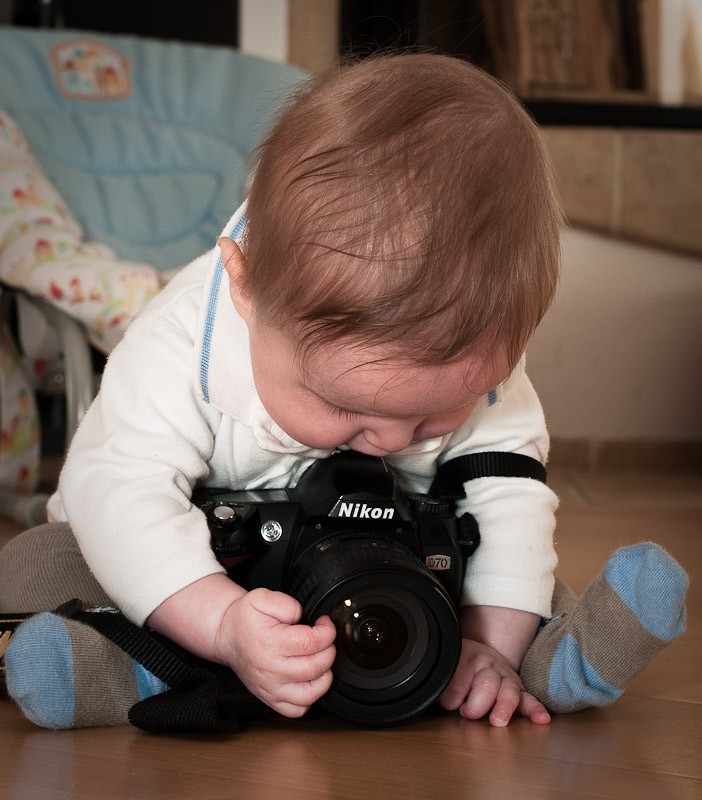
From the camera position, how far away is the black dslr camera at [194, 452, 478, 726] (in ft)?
2.47

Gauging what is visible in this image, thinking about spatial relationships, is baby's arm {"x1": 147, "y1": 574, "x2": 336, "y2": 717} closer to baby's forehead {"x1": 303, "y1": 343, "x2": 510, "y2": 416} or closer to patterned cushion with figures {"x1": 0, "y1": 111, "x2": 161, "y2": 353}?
baby's forehead {"x1": 303, "y1": 343, "x2": 510, "y2": 416}

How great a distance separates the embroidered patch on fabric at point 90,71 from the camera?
1.89 m

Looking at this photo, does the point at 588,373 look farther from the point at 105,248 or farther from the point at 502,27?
the point at 105,248

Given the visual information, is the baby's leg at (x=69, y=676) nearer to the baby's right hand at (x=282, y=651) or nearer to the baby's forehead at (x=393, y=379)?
the baby's right hand at (x=282, y=651)

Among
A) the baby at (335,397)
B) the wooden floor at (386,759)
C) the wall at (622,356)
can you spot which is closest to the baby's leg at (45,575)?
the baby at (335,397)

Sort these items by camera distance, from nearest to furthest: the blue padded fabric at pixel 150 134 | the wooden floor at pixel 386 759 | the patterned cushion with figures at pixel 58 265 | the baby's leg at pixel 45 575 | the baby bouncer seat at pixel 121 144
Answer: the wooden floor at pixel 386 759
the baby's leg at pixel 45 575
the patterned cushion with figures at pixel 58 265
the baby bouncer seat at pixel 121 144
the blue padded fabric at pixel 150 134

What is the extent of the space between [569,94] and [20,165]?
1.26 metres

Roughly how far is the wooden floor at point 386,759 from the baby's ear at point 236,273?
0.90 feet

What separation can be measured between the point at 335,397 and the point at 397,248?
10cm

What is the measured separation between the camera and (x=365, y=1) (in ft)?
8.07

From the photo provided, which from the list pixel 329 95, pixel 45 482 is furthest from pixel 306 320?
pixel 45 482

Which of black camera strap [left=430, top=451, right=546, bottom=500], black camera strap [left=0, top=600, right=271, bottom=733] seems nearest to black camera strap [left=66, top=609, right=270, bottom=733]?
black camera strap [left=0, top=600, right=271, bottom=733]

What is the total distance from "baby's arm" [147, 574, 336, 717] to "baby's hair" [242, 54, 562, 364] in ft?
0.54

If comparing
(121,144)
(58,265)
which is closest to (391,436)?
(58,265)
